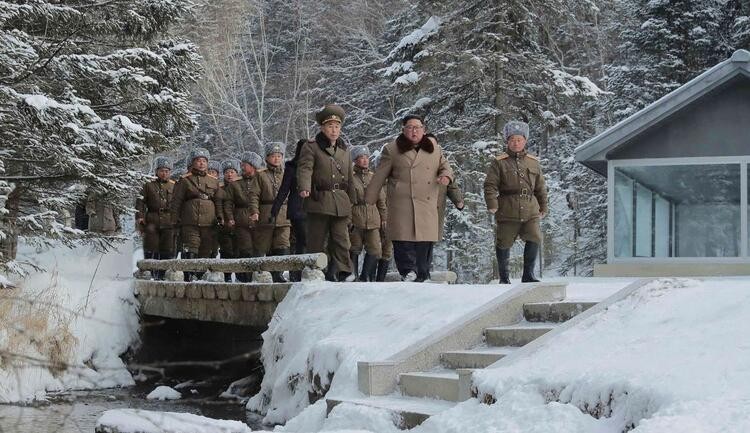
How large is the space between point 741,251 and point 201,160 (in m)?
8.48

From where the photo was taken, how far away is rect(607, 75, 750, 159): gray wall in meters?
17.3

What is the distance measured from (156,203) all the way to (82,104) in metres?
4.24

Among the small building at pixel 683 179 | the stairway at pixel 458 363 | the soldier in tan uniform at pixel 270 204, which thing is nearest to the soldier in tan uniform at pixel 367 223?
the soldier in tan uniform at pixel 270 204

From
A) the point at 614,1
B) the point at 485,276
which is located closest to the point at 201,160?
the point at 485,276

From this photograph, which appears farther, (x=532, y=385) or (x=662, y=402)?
(x=532, y=385)

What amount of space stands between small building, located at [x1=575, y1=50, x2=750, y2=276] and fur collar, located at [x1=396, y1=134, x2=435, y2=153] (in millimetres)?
6933

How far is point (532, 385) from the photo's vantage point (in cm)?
618

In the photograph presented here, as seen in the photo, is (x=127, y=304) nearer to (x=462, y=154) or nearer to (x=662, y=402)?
(x=462, y=154)

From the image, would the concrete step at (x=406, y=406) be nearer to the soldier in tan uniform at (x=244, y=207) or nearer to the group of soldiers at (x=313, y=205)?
the group of soldiers at (x=313, y=205)

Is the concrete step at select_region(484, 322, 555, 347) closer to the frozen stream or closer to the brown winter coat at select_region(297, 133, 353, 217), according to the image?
the frozen stream

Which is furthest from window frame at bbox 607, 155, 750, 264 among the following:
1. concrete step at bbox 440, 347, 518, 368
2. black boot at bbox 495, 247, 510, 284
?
concrete step at bbox 440, 347, 518, 368

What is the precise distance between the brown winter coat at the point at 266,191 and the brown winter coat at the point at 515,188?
376 cm

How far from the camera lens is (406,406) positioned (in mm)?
7020

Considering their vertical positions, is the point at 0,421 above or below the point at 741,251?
below
